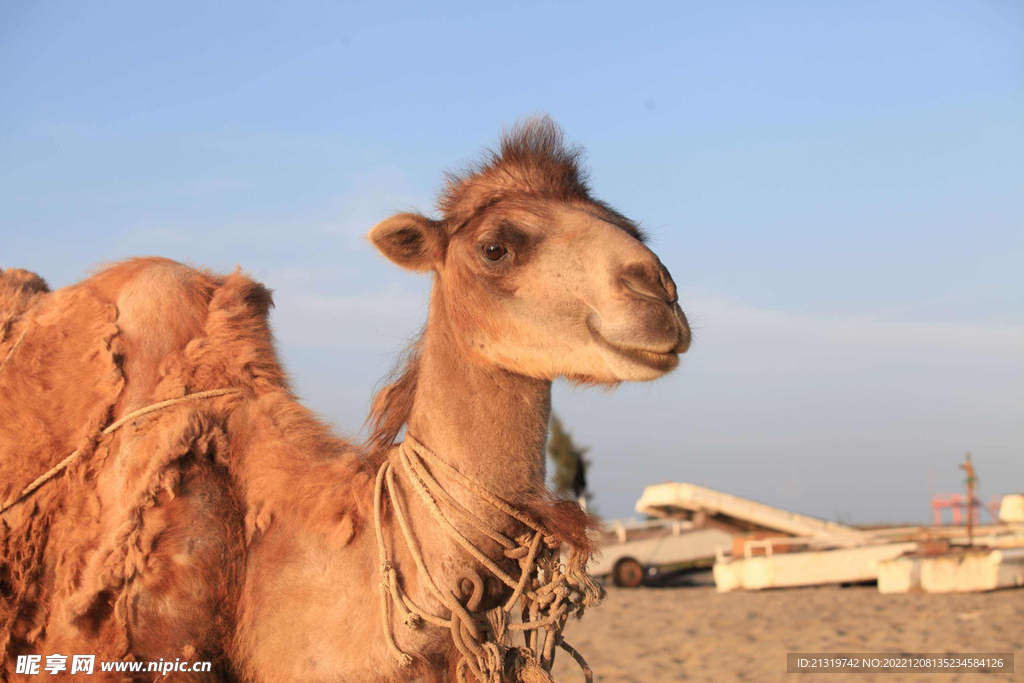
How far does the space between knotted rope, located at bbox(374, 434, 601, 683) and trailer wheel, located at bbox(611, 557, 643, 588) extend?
459 inches

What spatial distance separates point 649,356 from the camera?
2.38 metres

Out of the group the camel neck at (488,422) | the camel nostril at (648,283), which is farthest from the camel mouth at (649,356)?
the camel neck at (488,422)

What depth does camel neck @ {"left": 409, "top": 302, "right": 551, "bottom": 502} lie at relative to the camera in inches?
101

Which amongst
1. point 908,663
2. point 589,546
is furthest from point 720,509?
point 589,546

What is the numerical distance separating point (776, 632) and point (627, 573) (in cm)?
504

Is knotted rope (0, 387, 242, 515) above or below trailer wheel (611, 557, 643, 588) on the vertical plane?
above

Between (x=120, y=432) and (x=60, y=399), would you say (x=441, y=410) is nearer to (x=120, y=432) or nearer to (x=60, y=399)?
(x=120, y=432)

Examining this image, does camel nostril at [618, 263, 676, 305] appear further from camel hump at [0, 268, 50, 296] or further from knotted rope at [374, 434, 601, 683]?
camel hump at [0, 268, 50, 296]

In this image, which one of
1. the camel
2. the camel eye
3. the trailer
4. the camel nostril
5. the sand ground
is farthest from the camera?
the trailer

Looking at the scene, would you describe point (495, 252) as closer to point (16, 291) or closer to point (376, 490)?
point (376, 490)

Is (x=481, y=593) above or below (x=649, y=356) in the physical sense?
below

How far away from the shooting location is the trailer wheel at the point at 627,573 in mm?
13750

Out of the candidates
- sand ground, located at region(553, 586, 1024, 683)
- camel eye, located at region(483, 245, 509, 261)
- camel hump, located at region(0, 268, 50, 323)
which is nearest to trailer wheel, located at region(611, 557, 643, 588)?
sand ground, located at region(553, 586, 1024, 683)

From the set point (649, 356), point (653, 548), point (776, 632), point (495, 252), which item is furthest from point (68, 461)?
point (653, 548)
